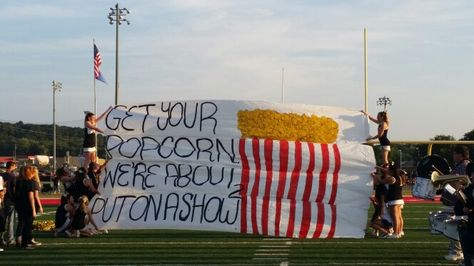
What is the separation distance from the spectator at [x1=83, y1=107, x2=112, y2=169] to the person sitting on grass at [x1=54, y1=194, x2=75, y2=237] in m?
0.75

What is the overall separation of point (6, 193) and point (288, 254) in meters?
5.05

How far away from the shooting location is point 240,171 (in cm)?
1205

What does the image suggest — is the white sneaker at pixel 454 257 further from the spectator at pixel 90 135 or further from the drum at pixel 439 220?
the spectator at pixel 90 135

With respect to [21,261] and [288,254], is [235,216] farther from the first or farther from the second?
[21,261]

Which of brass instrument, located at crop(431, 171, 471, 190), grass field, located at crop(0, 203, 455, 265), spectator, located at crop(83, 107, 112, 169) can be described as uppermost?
spectator, located at crop(83, 107, 112, 169)

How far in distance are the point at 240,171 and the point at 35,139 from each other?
105113 millimetres

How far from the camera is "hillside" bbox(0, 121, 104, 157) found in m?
108

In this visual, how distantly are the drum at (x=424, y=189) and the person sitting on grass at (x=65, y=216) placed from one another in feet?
22.0

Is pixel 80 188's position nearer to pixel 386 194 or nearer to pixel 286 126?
pixel 286 126

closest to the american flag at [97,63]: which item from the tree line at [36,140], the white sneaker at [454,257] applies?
the white sneaker at [454,257]

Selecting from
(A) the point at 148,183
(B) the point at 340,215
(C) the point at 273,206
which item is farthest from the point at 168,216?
(B) the point at 340,215

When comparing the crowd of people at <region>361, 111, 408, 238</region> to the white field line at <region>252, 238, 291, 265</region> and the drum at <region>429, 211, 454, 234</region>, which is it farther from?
the drum at <region>429, 211, 454, 234</region>

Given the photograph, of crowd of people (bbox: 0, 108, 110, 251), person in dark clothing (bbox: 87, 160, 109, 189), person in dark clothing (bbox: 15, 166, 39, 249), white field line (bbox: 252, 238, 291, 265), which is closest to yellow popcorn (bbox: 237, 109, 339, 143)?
white field line (bbox: 252, 238, 291, 265)

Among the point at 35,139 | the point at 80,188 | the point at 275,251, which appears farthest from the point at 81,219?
the point at 35,139
